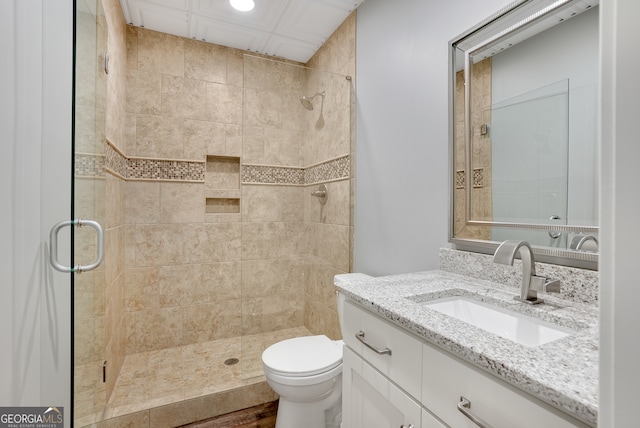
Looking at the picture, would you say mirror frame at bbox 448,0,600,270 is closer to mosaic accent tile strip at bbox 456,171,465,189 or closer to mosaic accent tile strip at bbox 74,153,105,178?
mosaic accent tile strip at bbox 456,171,465,189

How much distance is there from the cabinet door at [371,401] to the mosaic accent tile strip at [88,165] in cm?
112

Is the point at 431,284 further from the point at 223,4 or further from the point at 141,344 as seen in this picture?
the point at 141,344

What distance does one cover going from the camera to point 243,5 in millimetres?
1994

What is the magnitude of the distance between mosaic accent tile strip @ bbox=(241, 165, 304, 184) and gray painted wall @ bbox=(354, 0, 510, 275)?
575 millimetres

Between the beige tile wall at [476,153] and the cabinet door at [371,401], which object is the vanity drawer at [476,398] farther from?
the beige tile wall at [476,153]

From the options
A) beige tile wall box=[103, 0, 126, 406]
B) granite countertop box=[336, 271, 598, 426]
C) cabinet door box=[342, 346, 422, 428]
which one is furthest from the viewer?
beige tile wall box=[103, 0, 126, 406]

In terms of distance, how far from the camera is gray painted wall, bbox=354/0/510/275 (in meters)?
1.40

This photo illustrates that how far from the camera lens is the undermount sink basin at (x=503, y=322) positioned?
83 centimetres

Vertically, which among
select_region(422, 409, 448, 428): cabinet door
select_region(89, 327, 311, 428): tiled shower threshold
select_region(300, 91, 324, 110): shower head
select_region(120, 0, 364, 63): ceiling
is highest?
select_region(120, 0, 364, 63): ceiling

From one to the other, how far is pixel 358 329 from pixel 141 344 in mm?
2130

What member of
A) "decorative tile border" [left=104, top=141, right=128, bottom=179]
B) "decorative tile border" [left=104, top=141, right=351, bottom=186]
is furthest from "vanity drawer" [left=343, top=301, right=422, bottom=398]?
"decorative tile border" [left=104, top=141, right=128, bottom=179]

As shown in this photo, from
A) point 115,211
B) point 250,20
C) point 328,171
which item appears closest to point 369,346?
point 328,171

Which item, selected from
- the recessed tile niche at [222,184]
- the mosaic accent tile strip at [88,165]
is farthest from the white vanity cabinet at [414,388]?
the recessed tile niche at [222,184]

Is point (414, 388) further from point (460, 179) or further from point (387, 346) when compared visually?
point (460, 179)
